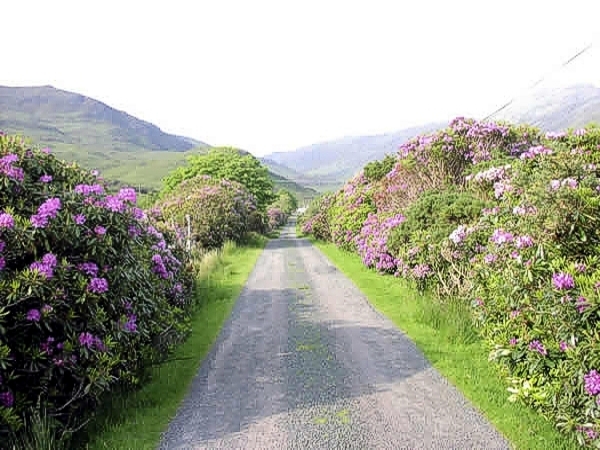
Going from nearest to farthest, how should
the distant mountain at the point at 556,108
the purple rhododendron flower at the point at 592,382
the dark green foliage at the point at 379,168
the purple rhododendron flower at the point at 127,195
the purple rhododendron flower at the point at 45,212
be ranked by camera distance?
the purple rhododendron flower at the point at 592,382 → the purple rhododendron flower at the point at 45,212 → the purple rhododendron flower at the point at 127,195 → the distant mountain at the point at 556,108 → the dark green foliage at the point at 379,168

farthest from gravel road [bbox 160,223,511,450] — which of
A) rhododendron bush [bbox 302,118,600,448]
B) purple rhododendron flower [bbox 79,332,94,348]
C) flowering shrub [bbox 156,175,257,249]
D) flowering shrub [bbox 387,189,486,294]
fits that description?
flowering shrub [bbox 156,175,257,249]

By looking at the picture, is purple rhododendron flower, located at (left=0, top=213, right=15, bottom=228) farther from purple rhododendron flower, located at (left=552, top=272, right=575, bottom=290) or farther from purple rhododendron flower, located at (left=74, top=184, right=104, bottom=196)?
purple rhododendron flower, located at (left=552, top=272, right=575, bottom=290)

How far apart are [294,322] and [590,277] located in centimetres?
626

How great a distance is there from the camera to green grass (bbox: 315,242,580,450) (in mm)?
4738

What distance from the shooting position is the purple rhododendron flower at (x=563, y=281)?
14.6 feet

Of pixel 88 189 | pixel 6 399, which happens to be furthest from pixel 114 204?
pixel 6 399

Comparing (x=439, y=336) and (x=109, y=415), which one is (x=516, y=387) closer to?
(x=439, y=336)

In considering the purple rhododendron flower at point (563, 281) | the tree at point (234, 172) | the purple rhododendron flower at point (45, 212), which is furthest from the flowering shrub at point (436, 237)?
the tree at point (234, 172)

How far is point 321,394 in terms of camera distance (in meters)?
5.90

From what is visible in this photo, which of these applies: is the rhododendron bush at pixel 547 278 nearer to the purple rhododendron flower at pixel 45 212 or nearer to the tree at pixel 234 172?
the purple rhododendron flower at pixel 45 212

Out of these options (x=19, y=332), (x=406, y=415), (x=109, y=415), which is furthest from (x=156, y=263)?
(x=406, y=415)

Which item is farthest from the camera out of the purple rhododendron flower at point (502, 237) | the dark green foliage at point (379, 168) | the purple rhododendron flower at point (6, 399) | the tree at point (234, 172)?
the tree at point (234, 172)

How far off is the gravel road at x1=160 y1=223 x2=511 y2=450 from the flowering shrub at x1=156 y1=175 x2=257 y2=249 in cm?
1484

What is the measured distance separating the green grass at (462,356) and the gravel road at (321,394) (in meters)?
0.22
